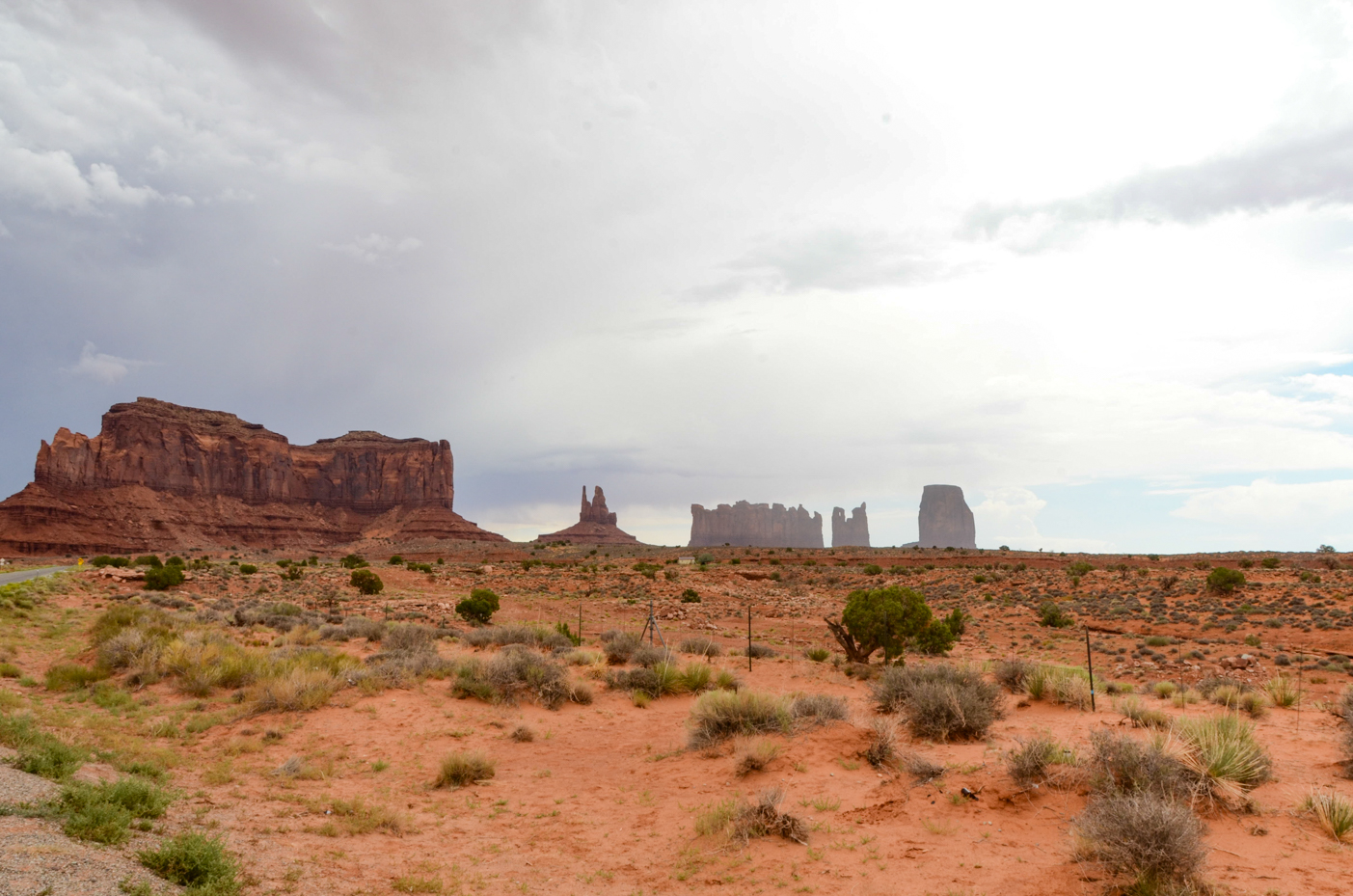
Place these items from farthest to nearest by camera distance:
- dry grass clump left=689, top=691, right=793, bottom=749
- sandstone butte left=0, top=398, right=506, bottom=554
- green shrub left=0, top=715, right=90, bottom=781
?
sandstone butte left=0, top=398, right=506, bottom=554 < dry grass clump left=689, top=691, right=793, bottom=749 < green shrub left=0, top=715, right=90, bottom=781

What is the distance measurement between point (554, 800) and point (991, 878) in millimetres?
5972

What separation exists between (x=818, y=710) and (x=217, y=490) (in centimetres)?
13851

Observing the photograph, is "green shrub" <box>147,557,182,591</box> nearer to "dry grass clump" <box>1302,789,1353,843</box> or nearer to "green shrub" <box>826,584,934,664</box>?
"green shrub" <box>826,584,934,664</box>

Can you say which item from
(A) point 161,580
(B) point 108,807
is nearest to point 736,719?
(B) point 108,807

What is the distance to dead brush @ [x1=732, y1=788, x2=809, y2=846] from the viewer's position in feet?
24.5

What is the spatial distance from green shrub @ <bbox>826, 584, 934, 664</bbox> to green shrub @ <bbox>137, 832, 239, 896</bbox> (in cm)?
1606

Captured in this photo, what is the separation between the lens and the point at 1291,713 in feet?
39.0

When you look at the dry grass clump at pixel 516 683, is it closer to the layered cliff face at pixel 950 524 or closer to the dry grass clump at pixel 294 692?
the dry grass clump at pixel 294 692

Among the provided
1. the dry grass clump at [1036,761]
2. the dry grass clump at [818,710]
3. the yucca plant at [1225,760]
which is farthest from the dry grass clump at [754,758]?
the yucca plant at [1225,760]

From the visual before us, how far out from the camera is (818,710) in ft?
37.4

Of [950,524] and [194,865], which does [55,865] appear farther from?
[950,524]

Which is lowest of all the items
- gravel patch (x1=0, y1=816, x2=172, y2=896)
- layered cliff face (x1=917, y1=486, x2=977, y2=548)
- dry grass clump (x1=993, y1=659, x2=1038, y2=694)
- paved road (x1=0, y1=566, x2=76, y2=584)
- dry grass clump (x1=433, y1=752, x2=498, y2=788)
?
dry grass clump (x1=433, y1=752, x2=498, y2=788)

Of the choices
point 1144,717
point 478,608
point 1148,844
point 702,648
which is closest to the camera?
point 1148,844

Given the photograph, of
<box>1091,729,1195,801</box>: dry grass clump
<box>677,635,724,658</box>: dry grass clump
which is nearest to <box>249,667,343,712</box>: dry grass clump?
<box>677,635,724,658</box>: dry grass clump
